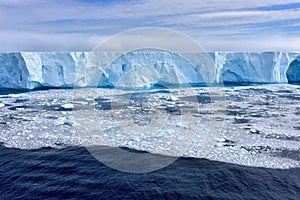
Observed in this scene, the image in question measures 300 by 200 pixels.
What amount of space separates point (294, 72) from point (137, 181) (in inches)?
1334

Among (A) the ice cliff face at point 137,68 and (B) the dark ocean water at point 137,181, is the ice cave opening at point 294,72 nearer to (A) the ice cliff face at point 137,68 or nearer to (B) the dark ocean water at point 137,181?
(A) the ice cliff face at point 137,68

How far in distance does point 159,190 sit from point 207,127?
5.50 m

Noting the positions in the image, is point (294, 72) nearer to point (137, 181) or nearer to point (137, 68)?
point (137, 68)

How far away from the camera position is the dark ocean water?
19.8ft

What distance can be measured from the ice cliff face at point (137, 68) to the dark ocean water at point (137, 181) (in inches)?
747

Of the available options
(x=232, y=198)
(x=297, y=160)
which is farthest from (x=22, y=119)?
(x=297, y=160)

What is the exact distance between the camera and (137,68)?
28.6 meters

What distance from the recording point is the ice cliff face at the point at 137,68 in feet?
83.0

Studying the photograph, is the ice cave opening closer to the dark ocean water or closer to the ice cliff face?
the ice cliff face

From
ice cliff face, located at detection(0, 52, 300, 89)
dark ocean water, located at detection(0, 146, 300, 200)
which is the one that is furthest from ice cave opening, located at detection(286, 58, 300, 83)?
dark ocean water, located at detection(0, 146, 300, 200)

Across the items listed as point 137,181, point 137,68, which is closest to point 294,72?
point 137,68

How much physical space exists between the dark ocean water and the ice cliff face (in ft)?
62.2

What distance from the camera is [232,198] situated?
5.89m

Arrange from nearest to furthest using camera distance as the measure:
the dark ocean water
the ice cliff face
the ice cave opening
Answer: the dark ocean water, the ice cliff face, the ice cave opening
